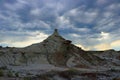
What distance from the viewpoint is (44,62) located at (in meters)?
53.0

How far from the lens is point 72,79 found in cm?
3416

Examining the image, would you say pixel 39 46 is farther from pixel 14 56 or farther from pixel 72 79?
pixel 72 79

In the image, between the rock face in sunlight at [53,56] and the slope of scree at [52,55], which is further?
the slope of scree at [52,55]

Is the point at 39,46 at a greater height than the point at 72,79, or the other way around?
the point at 39,46

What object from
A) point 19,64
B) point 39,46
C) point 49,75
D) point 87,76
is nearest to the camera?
point 49,75

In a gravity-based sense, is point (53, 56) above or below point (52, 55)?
below

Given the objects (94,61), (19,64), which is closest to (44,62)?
(19,64)

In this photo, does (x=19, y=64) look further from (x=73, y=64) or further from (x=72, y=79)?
(x=72, y=79)

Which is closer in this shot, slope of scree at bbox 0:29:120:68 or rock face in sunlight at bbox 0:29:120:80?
rock face in sunlight at bbox 0:29:120:80

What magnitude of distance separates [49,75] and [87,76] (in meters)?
6.15

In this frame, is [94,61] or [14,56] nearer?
[14,56]

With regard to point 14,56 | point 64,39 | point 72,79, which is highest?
point 64,39

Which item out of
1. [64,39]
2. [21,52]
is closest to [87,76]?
[21,52]

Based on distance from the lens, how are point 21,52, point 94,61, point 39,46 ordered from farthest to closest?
1. point 94,61
2. point 39,46
3. point 21,52
